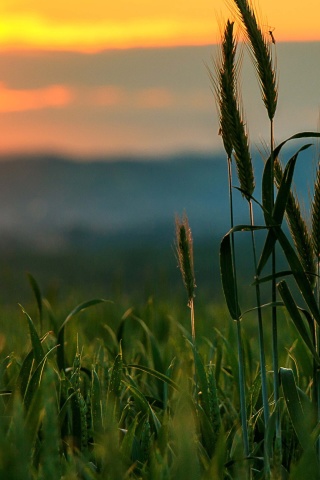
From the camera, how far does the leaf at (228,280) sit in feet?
5.73

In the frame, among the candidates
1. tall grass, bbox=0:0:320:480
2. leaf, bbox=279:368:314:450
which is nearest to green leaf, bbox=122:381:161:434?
tall grass, bbox=0:0:320:480

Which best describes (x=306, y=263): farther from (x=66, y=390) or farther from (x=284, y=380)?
(x=66, y=390)

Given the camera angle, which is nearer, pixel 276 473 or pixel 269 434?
pixel 276 473

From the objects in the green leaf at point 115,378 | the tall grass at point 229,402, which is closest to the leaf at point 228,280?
the tall grass at point 229,402

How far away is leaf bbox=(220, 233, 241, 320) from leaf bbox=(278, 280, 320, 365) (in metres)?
0.11

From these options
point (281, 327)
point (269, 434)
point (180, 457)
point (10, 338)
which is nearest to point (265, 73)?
point (269, 434)

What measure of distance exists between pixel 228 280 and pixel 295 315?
0.17m

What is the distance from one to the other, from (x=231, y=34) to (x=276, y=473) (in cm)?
98

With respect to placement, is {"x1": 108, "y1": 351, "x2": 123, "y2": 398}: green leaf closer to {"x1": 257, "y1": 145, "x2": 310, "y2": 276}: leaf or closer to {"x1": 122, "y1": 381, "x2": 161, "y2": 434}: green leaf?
{"x1": 122, "y1": 381, "x2": 161, "y2": 434}: green leaf

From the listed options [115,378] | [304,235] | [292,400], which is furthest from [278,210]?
[115,378]

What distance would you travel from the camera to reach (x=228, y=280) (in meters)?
1.75

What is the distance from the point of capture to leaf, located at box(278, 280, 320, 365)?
5.69ft

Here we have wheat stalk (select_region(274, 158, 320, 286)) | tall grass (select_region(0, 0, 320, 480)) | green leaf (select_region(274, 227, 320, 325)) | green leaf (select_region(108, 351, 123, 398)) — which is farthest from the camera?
green leaf (select_region(108, 351, 123, 398))

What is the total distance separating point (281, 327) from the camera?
4.46 metres
